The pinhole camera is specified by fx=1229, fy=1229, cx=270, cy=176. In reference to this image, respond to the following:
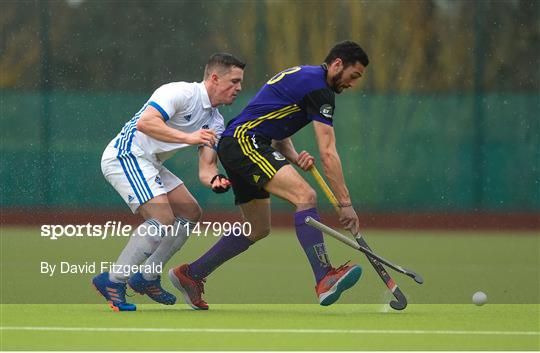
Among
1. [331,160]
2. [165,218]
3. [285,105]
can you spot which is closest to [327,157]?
[331,160]

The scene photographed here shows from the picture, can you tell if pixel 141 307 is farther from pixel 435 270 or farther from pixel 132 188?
pixel 435 270

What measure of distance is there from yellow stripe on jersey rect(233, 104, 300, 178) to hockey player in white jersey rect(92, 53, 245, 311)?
0.15 metres

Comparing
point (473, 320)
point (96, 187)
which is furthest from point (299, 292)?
point (96, 187)

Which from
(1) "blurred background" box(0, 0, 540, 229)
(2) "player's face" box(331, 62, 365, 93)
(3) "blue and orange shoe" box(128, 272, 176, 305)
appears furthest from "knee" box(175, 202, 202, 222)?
(1) "blurred background" box(0, 0, 540, 229)

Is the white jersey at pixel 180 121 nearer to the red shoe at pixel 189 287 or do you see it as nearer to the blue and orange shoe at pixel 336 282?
the red shoe at pixel 189 287

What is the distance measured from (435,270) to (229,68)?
3605mm

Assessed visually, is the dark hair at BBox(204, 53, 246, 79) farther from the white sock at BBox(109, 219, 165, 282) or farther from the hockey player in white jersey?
the white sock at BBox(109, 219, 165, 282)

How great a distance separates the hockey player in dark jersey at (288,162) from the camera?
6422 millimetres

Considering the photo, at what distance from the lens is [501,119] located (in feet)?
46.5

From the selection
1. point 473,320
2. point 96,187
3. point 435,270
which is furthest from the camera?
point 96,187

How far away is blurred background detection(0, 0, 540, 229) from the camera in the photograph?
1412cm

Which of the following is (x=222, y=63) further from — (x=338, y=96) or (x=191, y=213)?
(x=338, y=96)

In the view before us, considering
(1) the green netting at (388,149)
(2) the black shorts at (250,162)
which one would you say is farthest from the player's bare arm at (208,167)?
(1) the green netting at (388,149)

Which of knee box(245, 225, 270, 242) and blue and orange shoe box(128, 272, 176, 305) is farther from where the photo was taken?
knee box(245, 225, 270, 242)
